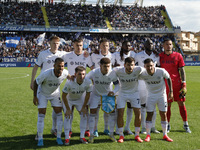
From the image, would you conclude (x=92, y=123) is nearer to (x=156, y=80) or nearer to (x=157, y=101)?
(x=157, y=101)

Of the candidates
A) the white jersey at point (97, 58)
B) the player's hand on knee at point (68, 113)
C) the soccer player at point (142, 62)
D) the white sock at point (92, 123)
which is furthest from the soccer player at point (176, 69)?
the player's hand on knee at point (68, 113)

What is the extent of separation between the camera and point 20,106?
8.77 metres

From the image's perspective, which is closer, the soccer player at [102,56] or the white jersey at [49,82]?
the white jersey at [49,82]

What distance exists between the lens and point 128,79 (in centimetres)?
517

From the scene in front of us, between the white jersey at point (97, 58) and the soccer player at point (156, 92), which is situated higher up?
the white jersey at point (97, 58)

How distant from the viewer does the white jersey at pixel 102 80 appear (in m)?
5.19

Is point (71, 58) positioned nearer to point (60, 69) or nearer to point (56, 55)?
point (56, 55)

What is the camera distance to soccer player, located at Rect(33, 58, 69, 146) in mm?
4871

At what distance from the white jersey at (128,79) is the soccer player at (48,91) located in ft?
4.37

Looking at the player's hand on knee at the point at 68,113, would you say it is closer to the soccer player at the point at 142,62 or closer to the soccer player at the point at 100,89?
the soccer player at the point at 100,89

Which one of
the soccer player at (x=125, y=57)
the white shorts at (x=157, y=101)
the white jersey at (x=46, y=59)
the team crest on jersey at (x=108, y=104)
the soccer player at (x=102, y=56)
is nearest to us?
the team crest on jersey at (x=108, y=104)

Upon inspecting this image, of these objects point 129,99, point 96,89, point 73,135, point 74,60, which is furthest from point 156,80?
point 73,135

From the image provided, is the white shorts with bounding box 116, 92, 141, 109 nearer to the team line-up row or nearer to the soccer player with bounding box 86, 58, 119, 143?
the team line-up row

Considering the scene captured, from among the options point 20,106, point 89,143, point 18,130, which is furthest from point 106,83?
point 20,106
